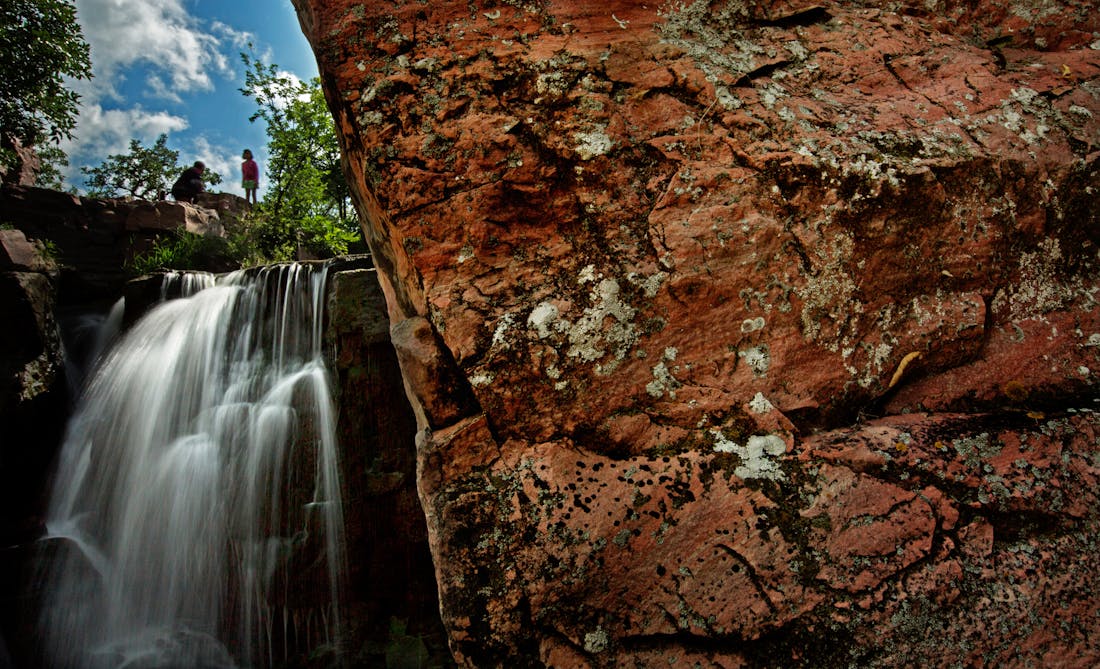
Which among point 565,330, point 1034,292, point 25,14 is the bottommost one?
point 565,330

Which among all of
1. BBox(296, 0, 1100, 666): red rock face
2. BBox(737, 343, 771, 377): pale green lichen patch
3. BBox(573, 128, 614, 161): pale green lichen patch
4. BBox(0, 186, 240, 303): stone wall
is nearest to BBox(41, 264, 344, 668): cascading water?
BBox(296, 0, 1100, 666): red rock face

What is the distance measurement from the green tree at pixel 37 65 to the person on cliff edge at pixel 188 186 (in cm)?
340

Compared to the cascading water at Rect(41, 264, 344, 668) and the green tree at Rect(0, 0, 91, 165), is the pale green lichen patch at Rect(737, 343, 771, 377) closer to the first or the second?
the cascading water at Rect(41, 264, 344, 668)

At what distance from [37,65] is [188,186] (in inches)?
173

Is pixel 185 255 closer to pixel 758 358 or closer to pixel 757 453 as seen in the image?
pixel 758 358

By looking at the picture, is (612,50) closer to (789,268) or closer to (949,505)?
(789,268)

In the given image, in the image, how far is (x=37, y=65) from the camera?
32.5 ft

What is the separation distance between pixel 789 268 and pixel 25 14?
14.1m

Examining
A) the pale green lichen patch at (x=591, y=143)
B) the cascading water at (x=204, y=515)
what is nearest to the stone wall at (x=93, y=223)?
the cascading water at (x=204, y=515)

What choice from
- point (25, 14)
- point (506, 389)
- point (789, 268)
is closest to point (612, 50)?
point (789, 268)

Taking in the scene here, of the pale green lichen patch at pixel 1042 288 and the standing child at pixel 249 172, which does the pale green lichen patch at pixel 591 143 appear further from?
the standing child at pixel 249 172

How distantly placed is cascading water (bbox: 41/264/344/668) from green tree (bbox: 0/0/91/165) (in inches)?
324

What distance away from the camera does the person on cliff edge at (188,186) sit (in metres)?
14.1

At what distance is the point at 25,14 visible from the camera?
31.1ft
